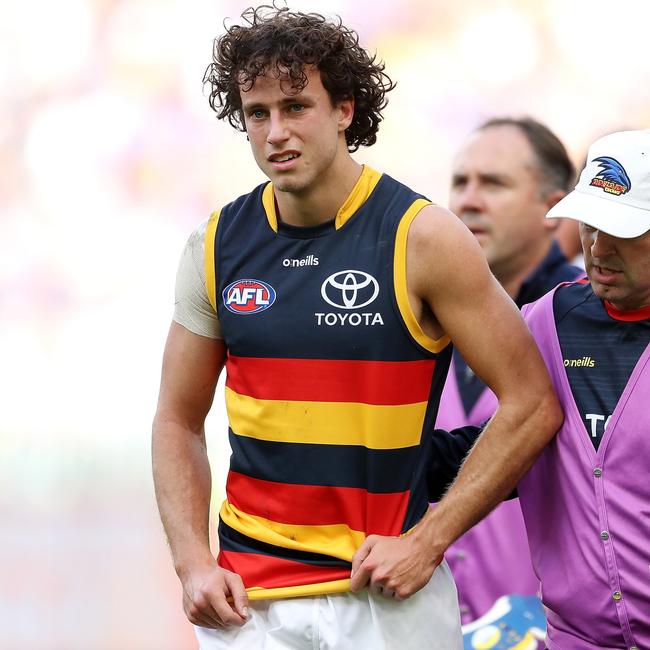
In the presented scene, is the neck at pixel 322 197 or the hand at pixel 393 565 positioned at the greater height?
the neck at pixel 322 197

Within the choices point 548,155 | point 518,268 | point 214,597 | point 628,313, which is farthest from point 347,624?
point 548,155

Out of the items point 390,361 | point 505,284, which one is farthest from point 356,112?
point 505,284

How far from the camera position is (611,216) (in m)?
2.72

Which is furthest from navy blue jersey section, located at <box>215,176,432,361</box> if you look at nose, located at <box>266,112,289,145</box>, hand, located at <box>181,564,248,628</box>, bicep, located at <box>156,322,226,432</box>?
hand, located at <box>181,564,248,628</box>

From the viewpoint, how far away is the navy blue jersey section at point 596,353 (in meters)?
2.77

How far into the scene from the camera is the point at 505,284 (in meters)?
4.37

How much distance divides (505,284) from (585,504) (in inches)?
66.5

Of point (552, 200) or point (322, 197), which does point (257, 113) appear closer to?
point (322, 197)

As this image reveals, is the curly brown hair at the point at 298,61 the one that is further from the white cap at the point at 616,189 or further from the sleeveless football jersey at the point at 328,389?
the white cap at the point at 616,189

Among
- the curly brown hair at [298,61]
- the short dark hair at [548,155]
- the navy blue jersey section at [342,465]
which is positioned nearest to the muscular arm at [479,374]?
the navy blue jersey section at [342,465]

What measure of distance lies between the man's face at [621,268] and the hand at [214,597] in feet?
3.31

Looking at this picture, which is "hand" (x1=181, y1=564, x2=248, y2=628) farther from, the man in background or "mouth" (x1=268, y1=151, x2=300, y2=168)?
the man in background

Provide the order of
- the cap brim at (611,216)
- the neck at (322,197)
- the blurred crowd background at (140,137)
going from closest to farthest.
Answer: the cap brim at (611,216)
the neck at (322,197)
the blurred crowd background at (140,137)

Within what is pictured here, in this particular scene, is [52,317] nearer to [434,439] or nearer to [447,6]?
[447,6]
